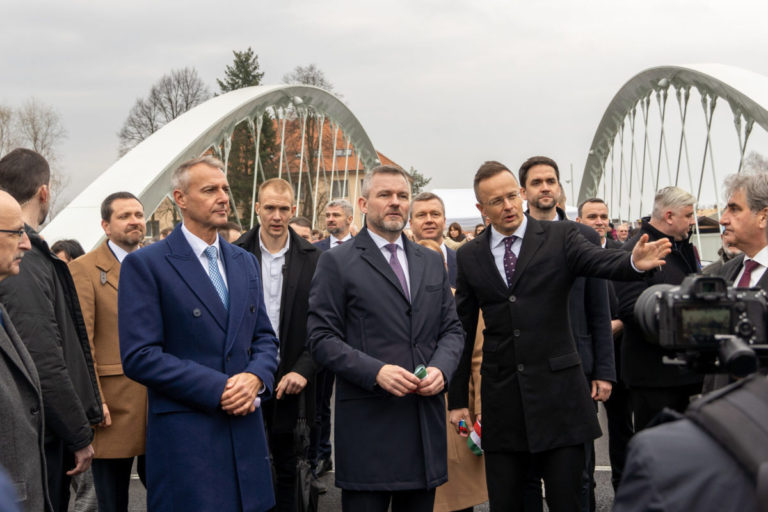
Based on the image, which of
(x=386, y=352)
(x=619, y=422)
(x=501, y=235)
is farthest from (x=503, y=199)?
(x=619, y=422)

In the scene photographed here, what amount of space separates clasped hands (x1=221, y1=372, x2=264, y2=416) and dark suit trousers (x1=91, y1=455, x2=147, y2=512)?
143cm

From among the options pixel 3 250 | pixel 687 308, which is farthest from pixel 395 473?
pixel 687 308

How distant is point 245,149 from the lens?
4547cm

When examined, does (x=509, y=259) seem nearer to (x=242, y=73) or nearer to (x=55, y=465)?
(x=55, y=465)

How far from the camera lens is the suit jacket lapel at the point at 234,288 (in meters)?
3.50

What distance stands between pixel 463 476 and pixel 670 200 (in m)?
2.25

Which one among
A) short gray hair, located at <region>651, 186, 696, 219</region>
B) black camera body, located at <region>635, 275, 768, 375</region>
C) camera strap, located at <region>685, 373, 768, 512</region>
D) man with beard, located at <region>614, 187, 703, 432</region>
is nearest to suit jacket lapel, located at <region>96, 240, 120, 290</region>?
man with beard, located at <region>614, 187, 703, 432</region>

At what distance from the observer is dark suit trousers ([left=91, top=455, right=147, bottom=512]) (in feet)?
14.6

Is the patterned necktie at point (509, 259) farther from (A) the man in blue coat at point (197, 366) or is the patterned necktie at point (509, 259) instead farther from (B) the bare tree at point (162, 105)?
(B) the bare tree at point (162, 105)

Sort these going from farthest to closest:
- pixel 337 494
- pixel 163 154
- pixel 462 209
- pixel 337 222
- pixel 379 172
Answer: pixel 462 209 → pixel 163 154 → pixel 337 222 → pixel 337 494 → pixel 379 172

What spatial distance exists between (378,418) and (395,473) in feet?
0.82

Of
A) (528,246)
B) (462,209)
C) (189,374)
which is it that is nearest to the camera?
(189,374)

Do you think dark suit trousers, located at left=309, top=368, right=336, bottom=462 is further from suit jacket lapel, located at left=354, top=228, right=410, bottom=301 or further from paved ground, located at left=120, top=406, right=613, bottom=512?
suit jacket lapel, located at left=354, top=228, right=410, bottom=301

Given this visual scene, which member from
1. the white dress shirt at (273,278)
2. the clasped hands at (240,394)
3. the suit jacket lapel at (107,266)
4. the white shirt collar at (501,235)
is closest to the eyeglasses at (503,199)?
the white shirt collar at (501,235)
